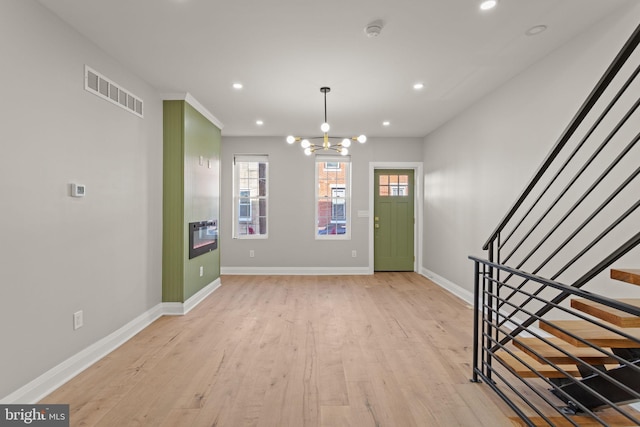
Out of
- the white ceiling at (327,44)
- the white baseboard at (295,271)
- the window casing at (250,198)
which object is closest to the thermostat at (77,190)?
the white ceiling at (327,44)

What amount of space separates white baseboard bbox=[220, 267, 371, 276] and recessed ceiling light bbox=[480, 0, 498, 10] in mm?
4993

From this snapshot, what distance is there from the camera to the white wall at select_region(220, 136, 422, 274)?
6641mm

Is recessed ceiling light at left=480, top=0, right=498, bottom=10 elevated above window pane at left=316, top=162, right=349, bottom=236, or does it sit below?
above

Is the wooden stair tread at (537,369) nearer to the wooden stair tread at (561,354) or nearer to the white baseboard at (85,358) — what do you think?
the wooden stair tread at (561,354)

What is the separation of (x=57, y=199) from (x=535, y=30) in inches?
154

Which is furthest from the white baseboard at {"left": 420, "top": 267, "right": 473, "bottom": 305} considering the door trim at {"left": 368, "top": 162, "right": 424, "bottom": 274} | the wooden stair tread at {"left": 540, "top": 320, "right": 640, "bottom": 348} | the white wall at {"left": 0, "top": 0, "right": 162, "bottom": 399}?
the white wall at {"left": 0, "top": 0, "right": 162, "bottom": 399}

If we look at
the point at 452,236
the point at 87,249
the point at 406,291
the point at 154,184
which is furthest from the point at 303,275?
the point at 87,249

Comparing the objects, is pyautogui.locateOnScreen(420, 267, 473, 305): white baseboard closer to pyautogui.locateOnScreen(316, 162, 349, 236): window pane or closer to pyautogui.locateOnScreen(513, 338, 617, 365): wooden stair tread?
pyautogui.locateOnScreen(316, 162, 349, 236): window pane

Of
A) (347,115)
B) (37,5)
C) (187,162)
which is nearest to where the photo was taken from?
(37,5)

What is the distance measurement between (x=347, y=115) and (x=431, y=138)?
6.47 feet

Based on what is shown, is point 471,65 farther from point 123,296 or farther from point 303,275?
point 303,275

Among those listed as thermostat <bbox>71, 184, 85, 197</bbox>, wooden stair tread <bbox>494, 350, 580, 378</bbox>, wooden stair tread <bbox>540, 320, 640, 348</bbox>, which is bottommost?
wooden stair tread <bbox>494, 350, 580, 378</bbox>

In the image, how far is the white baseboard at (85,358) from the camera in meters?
2.24

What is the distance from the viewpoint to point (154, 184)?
159 inches
